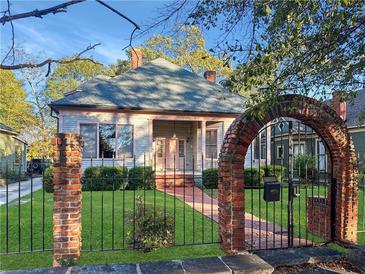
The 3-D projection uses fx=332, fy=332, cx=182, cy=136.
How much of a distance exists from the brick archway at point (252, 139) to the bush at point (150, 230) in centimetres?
92

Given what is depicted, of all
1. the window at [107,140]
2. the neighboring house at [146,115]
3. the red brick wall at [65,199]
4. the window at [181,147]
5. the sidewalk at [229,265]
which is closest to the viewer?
the sidewalk at [229,265]

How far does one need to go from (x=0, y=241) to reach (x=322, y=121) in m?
5.88

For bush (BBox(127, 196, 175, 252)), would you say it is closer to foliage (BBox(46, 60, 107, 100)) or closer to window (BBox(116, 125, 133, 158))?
window (BBox(116, 125, 133, 158))

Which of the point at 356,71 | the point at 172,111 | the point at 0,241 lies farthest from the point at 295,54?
the point at 172,111

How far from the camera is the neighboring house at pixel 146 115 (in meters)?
15.5

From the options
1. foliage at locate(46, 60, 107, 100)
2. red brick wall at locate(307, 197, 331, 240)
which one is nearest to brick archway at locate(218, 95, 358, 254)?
red brick wall at locate(307, 197, 331, 240)

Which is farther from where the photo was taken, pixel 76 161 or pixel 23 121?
pixel 23 121

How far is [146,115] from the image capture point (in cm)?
1645

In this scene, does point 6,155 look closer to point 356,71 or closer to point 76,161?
point 76,161

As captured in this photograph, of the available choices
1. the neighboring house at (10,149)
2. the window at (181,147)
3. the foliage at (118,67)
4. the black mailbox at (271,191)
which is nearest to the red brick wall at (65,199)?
the black mailbox at (271,191)

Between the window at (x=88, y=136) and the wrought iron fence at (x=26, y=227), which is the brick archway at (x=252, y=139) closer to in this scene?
the wrought iron fence at (x=26, y=227)

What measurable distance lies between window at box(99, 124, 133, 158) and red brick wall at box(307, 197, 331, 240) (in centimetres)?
1090

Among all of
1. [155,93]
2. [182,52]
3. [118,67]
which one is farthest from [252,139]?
[118,67]

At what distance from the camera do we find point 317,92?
5926 mm
